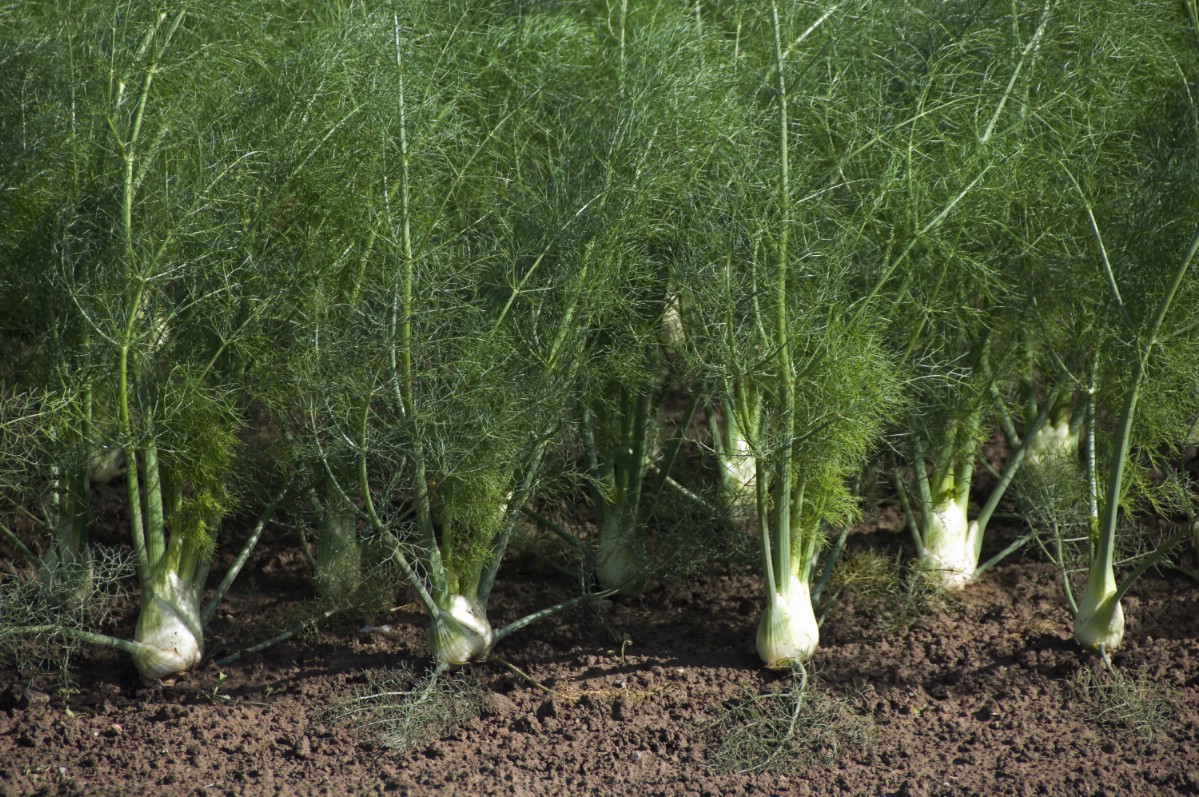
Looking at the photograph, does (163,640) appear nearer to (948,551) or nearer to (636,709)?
(636,709)

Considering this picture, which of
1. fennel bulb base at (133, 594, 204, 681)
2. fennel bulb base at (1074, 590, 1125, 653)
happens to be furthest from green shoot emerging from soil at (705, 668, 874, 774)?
fennel bulb base at (133, 594, 204, 681)

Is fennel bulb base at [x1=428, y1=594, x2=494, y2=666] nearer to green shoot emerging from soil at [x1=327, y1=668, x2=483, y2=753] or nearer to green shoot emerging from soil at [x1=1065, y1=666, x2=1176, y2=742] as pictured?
green shoot emerging from soil at [x1=327, y1=668, x2=483, y2=753]

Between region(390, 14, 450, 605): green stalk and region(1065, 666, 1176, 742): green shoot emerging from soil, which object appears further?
region(1065, 666, 1176, 742): green shoot emerging from soil

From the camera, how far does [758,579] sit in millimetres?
4672

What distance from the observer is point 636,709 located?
3850 mm

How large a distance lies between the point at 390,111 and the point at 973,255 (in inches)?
76.4

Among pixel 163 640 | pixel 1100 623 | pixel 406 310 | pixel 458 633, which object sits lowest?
pixel 1100 623

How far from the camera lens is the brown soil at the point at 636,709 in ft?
11.5

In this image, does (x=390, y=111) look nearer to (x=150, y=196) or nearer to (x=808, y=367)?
(x=150, y=196)

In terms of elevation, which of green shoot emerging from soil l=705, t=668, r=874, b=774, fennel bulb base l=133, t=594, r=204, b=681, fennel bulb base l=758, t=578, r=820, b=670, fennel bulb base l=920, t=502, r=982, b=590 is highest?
fennel bulb base l=133, t=594, r=204, b=681

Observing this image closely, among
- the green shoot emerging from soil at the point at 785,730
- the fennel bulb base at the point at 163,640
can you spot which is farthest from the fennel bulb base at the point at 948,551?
the fennel bulb base at the point at 163,640

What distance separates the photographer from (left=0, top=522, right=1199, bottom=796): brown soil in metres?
3.51

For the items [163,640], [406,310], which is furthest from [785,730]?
[163,640]

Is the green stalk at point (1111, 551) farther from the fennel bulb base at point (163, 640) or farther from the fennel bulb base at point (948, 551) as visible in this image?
the fennel bulb base at point (163, 640)
